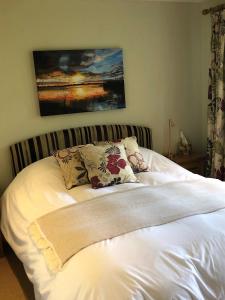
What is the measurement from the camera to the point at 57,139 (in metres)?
3.14

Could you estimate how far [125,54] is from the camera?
3389 millimetres

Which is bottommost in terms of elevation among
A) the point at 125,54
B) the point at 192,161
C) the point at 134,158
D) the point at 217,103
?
the point at 192,161

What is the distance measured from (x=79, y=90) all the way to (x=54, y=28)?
620 mm

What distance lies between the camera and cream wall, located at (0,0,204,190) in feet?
9.69

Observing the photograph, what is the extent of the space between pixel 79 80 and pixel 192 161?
4.99 feet

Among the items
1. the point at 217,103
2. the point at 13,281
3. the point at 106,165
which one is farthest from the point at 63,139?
the point at 217,103

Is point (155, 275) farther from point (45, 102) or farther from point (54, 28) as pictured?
point (54, 28)

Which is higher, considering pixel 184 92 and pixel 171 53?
pixel 171 53

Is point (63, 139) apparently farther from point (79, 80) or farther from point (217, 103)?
point (217, 103)

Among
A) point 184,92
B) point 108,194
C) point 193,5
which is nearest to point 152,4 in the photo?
point 193,5

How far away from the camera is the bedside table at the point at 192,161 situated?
11.7ft

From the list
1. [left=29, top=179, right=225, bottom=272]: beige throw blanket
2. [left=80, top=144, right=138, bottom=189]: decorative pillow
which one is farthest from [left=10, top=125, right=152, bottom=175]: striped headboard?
[left=29, top=179, right=225, bottom=272]: beige throw blanket

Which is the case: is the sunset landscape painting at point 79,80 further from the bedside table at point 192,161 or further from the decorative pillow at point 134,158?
the bedside table at point 192,161

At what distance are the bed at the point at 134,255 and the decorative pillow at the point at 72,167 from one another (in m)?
0.10
